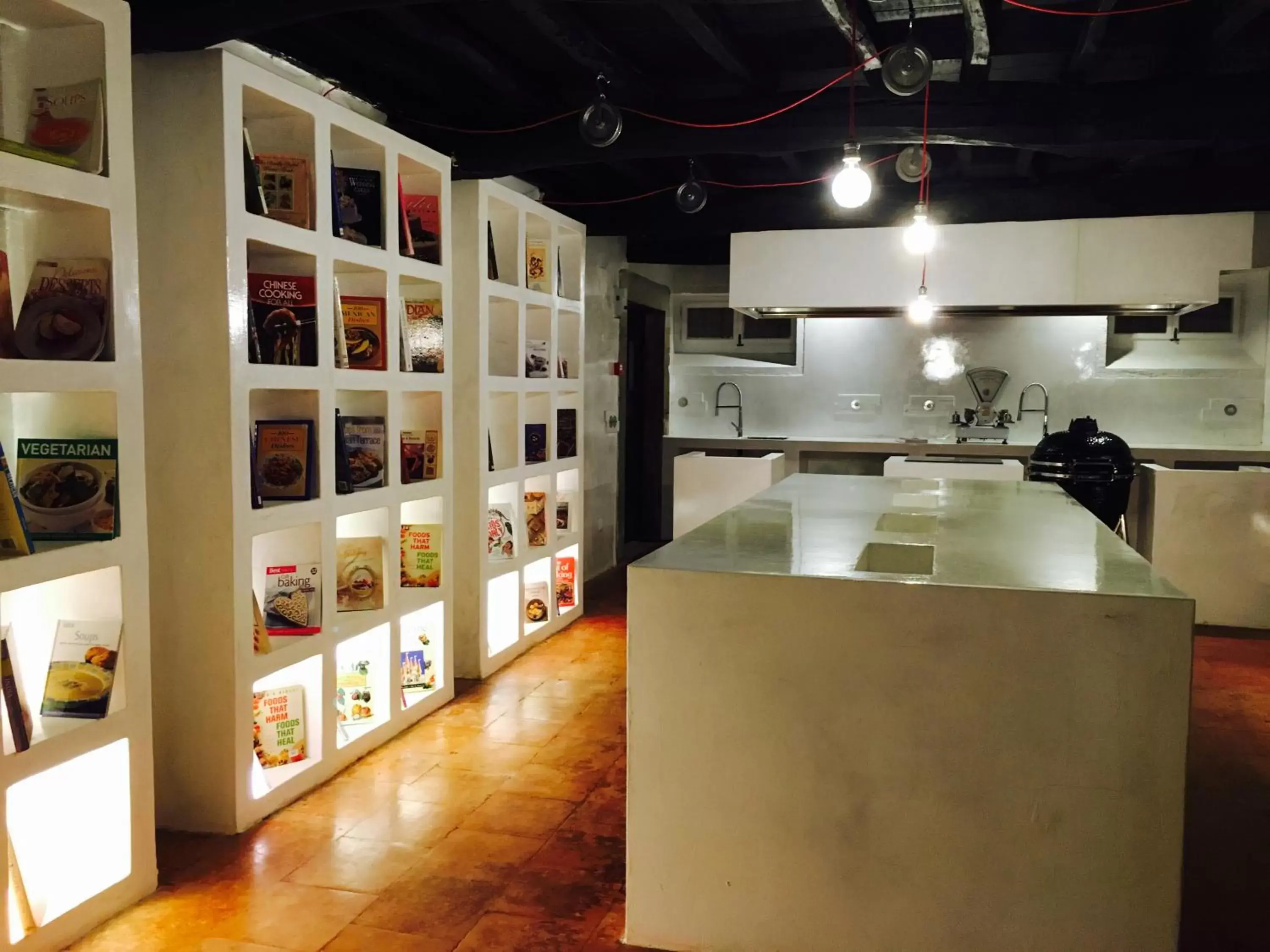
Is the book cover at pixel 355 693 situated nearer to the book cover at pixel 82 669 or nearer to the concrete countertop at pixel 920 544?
the book cover at pixel 82 669

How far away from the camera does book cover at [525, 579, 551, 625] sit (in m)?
5.57

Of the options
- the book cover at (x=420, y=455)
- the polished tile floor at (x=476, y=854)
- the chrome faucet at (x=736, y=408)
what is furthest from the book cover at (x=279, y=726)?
the chrome faucet at (x=736, y=408)

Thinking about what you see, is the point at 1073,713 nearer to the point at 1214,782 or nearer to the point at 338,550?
the point at 1214,782

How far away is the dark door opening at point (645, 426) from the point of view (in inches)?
339

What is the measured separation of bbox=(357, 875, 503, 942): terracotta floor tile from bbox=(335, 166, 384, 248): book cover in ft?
7.50

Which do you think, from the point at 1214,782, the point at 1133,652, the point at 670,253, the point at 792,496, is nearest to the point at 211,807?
the point at 792,496

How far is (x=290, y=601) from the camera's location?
11.4 ft

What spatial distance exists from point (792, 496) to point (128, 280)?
2.51 meters

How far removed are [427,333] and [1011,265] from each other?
3920mm

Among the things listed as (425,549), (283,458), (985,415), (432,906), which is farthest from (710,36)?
(985,415)

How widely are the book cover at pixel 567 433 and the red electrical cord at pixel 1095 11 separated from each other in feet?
10.6

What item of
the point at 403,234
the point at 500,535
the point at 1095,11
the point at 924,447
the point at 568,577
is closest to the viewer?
the point at 1095,11

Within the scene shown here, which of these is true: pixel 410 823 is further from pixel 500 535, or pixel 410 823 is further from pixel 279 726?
pixel 500 535

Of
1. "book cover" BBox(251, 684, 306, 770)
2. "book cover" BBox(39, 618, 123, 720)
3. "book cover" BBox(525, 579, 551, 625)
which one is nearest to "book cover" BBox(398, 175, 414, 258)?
"book cover" BBox(251, 684, 306, 770)
